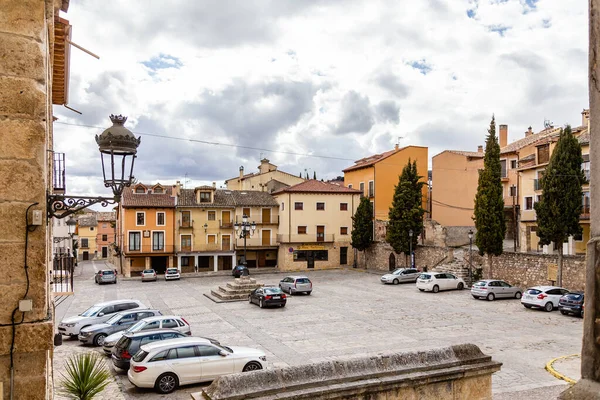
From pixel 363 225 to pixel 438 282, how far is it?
16400 mm

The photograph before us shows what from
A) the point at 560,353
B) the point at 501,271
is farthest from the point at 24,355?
the point at 501,271

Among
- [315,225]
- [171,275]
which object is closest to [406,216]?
[315,225]

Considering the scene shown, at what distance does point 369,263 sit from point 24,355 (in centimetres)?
4629

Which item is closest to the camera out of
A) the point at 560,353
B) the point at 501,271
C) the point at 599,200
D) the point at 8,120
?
the point at 599,200

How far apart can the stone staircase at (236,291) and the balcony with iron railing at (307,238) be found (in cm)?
1784

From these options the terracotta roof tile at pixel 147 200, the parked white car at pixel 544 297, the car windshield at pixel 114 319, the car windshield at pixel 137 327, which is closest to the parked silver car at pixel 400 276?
the parked white car at pixel 544 297

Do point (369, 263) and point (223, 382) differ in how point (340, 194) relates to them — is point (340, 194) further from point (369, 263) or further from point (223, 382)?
point (223, 382)

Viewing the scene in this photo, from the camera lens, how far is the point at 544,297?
2409 centimetres

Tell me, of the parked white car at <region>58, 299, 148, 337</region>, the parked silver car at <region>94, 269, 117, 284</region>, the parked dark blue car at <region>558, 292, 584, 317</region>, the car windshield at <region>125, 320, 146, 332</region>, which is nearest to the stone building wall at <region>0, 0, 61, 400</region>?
the car windshield at <region>125, 320, 146, 332</region>

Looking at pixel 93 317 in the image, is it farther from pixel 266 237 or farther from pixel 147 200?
pixel 266 237

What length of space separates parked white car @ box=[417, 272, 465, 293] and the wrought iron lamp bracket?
92.5 ft

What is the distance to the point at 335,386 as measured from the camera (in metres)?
6.31

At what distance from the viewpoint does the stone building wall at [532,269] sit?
91.4 ft

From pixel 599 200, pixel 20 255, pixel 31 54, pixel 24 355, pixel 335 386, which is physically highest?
pixel 31 54
